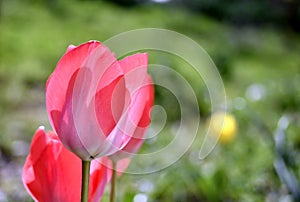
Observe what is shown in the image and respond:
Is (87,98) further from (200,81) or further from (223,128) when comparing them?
(200,81)

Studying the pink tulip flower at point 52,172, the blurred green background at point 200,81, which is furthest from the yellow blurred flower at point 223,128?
the pink tulip flower at point 52,172

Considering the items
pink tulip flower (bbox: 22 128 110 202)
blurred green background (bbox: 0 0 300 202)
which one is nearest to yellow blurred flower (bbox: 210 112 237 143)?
blurred green background (bbox: 0 0 300 202)

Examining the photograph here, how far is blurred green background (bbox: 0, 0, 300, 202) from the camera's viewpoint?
93 cm

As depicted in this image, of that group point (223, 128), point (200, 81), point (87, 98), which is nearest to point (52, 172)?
point (87, 98)

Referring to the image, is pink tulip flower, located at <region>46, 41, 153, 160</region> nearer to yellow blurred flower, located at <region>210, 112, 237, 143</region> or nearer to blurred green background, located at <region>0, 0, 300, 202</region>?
blurred green background, located at <region>0, 0, 300, 202</region>

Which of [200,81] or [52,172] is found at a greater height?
[200,81]

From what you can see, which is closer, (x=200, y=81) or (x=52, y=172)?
(x=52, y=172)

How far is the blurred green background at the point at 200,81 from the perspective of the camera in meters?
0.93

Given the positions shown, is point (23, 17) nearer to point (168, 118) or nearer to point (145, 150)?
point (168, 118)

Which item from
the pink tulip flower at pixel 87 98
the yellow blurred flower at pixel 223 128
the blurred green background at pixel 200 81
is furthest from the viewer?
→ the yellow blurred flower at pixel 223 128

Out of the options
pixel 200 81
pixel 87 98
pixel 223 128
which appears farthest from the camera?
pixel 200 81

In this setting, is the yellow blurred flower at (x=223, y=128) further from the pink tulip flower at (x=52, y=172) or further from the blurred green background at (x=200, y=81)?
the pink tulip flower at (x=52, y=172)

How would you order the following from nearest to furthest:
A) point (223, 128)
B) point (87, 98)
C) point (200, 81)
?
point (87, 98), point (223, 128), point (200, 81)

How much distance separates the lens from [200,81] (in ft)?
6.48
